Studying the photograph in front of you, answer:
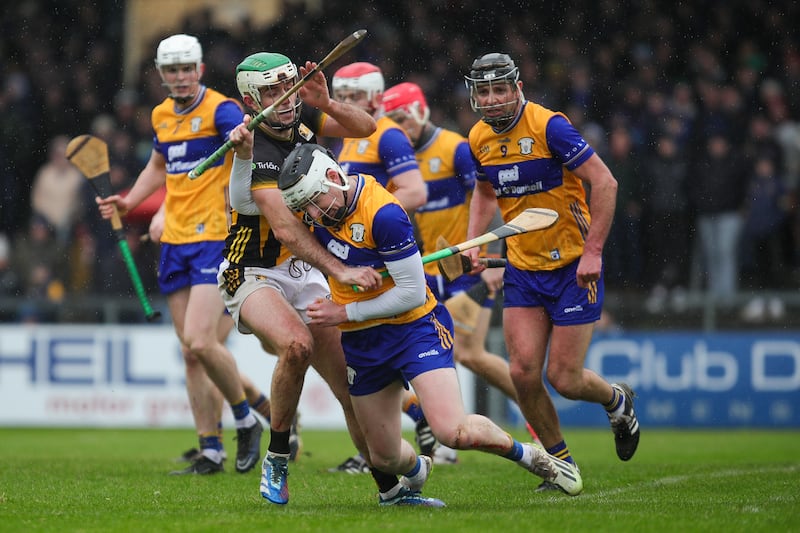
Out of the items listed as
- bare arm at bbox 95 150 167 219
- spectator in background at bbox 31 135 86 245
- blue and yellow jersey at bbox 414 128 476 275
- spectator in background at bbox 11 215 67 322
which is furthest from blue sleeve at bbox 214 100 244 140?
spectator in background at bbox 31 135 86 245

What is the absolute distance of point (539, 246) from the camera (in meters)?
7.79

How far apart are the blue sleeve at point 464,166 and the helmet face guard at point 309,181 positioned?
11.2ft

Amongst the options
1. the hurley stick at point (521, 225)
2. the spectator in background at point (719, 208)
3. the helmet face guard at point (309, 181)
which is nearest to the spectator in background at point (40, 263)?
the spectator in background at point (719, 208)

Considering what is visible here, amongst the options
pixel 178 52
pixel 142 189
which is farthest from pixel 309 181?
pixel 142 189

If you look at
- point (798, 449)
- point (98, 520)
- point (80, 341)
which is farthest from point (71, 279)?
point (98, 520)

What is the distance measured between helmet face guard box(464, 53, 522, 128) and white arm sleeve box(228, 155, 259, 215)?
5.04ft

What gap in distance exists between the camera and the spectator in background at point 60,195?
16.2 m

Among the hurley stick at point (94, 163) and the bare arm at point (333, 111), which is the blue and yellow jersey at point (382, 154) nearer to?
the bare arm at point (333, 111)

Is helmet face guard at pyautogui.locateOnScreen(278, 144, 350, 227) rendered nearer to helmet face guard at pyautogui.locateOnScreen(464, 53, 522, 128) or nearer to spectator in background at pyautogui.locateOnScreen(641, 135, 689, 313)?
helmet face guard at pyautogui.locateOnScreen(464, 53, 522, 128)

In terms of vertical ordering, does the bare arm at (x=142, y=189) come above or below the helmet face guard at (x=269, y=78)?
below

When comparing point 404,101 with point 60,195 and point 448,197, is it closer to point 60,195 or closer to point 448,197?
point 448,197

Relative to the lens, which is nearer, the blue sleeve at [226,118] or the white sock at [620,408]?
the white sock at [620,408]

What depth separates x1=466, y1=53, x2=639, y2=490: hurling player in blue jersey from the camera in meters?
7.60

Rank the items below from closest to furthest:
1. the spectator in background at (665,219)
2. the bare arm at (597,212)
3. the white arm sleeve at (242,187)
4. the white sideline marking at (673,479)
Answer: the white arm sleeve at (242,187) → the white sideline marking at (673,479) → the bare arm at (597,212) → the spectator in background at (665,219)
